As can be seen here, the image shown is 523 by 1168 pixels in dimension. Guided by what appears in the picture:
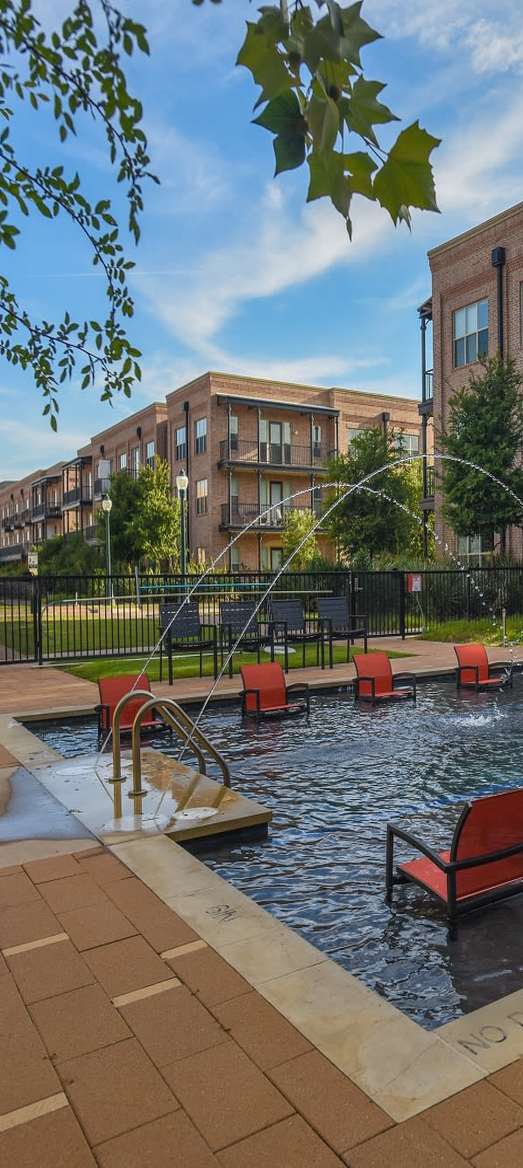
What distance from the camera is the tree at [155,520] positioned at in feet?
142

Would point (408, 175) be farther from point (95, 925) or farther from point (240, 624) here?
point (240, 624)

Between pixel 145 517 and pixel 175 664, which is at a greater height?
pixel 145 517

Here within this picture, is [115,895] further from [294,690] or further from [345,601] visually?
[345,601]

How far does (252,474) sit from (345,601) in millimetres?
30043

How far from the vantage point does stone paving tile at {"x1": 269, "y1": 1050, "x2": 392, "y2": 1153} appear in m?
2.38

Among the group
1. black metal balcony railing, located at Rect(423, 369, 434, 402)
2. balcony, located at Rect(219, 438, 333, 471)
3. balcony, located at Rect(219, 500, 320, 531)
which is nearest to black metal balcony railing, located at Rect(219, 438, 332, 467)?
balcony, located at Rect(219, 438, 333, 471)

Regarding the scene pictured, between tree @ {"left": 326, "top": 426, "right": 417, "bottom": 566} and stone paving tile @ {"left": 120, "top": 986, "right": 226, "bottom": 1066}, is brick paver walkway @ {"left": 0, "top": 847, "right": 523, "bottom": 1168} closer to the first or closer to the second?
stone paving tile @ {"left": 120, "top": 986, "right": 226, "bottom": 1066}

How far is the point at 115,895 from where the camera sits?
422cm

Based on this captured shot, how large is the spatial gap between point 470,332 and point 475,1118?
98.0 feet

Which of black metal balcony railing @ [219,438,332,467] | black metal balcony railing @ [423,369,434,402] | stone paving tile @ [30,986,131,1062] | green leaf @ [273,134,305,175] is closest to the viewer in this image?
green leaf @ [273,134,305,175]

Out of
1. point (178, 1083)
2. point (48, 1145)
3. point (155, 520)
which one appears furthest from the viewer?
point (155, 520)

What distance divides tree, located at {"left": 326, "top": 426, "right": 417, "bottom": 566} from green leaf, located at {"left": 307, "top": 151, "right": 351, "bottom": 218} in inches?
1104

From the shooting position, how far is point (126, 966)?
3447 millimetres

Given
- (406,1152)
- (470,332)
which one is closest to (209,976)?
(406,1152)
